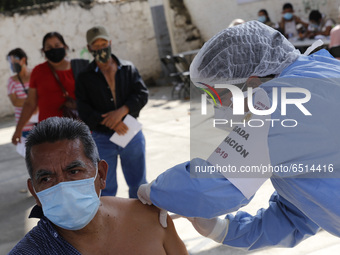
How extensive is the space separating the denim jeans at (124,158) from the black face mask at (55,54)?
776 millimetres

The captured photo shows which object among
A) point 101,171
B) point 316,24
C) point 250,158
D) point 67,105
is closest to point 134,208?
point 101,171

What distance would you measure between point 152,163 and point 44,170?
3.87m

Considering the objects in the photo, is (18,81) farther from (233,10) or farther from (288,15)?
(233,10)

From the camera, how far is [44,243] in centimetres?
155

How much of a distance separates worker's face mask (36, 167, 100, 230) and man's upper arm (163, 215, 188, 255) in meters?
0.37

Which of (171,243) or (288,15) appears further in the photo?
(288,15)

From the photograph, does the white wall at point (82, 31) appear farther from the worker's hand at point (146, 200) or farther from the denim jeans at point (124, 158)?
→ the worker's hand at point (146, 200)

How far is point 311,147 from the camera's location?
1.44 m

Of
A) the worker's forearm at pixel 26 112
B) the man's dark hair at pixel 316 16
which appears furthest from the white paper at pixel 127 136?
the man's dark hair at pixel 316 16

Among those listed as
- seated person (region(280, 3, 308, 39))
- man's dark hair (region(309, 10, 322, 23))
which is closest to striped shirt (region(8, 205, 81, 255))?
man's dark hair (region(309, 10, 322, 23))

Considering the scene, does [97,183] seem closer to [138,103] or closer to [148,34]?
[138,103]

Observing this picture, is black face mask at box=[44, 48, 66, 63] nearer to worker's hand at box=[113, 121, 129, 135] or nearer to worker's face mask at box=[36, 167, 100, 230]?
worker's hand at box=[113, 121, 129, 135]

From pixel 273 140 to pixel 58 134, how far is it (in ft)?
2.62

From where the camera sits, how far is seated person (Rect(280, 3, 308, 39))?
30.0ft
